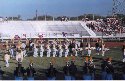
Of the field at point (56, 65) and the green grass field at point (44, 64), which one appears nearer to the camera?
the field at point (56, 65)

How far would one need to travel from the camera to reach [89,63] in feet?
68.2

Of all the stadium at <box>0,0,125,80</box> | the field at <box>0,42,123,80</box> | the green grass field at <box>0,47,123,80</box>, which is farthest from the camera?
the stadium at <box>0,0,125,80</box>

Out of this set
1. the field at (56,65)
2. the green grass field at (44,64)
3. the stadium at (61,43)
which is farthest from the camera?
the stadium at (61,43)

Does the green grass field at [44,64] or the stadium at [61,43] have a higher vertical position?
the stadium at [61,43]

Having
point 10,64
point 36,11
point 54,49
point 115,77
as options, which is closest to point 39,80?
point 115,77

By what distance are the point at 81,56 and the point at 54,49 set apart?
98.9 inches

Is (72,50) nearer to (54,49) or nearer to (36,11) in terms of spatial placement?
(54,49)

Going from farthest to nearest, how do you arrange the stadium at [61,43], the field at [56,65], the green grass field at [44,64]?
the stadium at [61,43] → the green grass field at [44,64] → the field at [56,65]

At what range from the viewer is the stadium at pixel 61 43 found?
2941cm

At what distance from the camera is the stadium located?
29406 mm

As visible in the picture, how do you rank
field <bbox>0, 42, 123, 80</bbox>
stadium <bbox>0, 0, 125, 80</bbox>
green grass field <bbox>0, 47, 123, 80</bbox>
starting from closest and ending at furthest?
field <bbox>0, 42, 123, 80</bbox>, green grass field <bbox>0, 47, 123, 80</bbox>, stadium <bbox>0, 0, 125, 80</bbox>

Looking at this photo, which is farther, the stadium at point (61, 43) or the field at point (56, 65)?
the stadium at point (61, 43)

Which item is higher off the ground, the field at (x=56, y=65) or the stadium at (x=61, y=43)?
the stadium at (x=61, y=43)

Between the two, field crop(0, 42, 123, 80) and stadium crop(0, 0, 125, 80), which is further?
stadium crop(0, 0, 125, 80)
